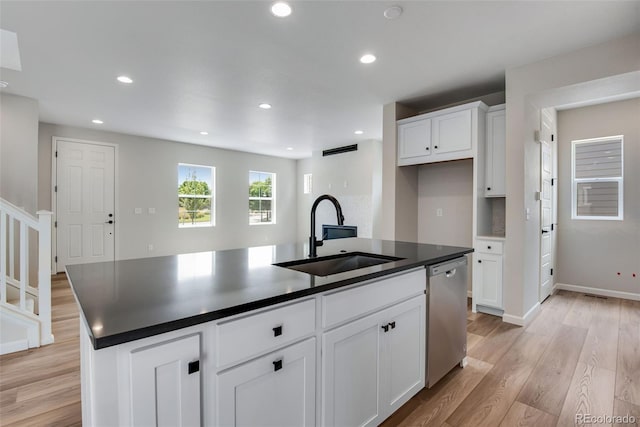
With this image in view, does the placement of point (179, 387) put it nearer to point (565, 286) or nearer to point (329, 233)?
point (565, 286)

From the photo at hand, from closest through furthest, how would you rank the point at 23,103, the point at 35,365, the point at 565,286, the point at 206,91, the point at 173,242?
the point at 35,365 → the point at 206,91 → the point at 23,103 → the point at 565,286 → the point at 173,242

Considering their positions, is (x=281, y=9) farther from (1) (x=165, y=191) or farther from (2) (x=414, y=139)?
(1) (x=165, y=191)

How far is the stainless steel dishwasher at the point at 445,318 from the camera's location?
76.2 inches

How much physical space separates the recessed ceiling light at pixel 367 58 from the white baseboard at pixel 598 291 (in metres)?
4.07

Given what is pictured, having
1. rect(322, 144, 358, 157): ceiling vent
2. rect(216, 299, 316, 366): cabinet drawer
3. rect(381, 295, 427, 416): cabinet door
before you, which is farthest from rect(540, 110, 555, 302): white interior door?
rect(216, 299, 316, 366): cabinet drawer

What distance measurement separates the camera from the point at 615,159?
4051 millimetres

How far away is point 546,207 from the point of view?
390cm

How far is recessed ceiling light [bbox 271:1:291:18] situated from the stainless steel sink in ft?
5.58

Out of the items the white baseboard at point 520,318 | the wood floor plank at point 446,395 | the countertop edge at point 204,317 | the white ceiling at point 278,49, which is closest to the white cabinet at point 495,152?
the white ceiling at point 278,49

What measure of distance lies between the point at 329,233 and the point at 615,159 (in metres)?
4.94

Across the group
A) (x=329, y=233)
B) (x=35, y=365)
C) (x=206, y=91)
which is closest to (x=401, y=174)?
(x=206, y=91)

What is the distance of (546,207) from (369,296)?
11.8 feet

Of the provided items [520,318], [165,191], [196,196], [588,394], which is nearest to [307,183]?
[196,196]

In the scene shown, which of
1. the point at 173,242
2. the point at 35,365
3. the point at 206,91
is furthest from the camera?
the point at 173,242
